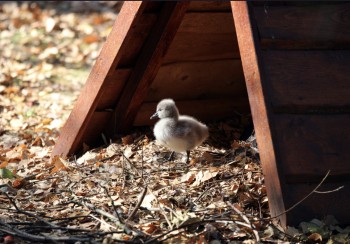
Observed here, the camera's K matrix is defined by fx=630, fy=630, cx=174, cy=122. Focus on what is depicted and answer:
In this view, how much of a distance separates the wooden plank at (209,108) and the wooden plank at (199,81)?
0.16 feet

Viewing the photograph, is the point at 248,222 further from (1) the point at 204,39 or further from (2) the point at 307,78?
(1) the point at 204,39

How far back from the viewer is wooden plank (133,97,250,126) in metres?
6.04

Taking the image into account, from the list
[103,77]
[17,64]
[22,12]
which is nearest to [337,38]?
[103,77]

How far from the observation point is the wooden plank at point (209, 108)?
604 centimetres

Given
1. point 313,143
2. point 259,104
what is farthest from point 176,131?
point 313,143

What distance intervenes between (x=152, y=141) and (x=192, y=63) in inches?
35.2

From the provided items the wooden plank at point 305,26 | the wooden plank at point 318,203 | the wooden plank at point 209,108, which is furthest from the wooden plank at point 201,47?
the wooden plank at point 318,203

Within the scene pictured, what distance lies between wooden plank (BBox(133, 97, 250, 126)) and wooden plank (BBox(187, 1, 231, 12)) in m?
0.99

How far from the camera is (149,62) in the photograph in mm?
5301

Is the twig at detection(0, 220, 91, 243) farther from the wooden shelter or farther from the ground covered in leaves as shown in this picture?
the wooden shelter

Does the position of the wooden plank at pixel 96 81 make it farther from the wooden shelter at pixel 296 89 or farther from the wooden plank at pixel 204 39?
the wooden plank at pixel 204 39

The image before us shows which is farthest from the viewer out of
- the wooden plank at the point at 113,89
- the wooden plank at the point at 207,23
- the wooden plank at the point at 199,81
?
the wooden plank at the point at 199,81

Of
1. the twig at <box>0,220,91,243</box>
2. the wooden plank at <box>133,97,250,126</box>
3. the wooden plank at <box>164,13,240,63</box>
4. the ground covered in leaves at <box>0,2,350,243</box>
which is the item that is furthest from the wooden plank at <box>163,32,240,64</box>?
the twig at <box>0,220,91,243</box>

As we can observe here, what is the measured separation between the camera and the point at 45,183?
4.85m
